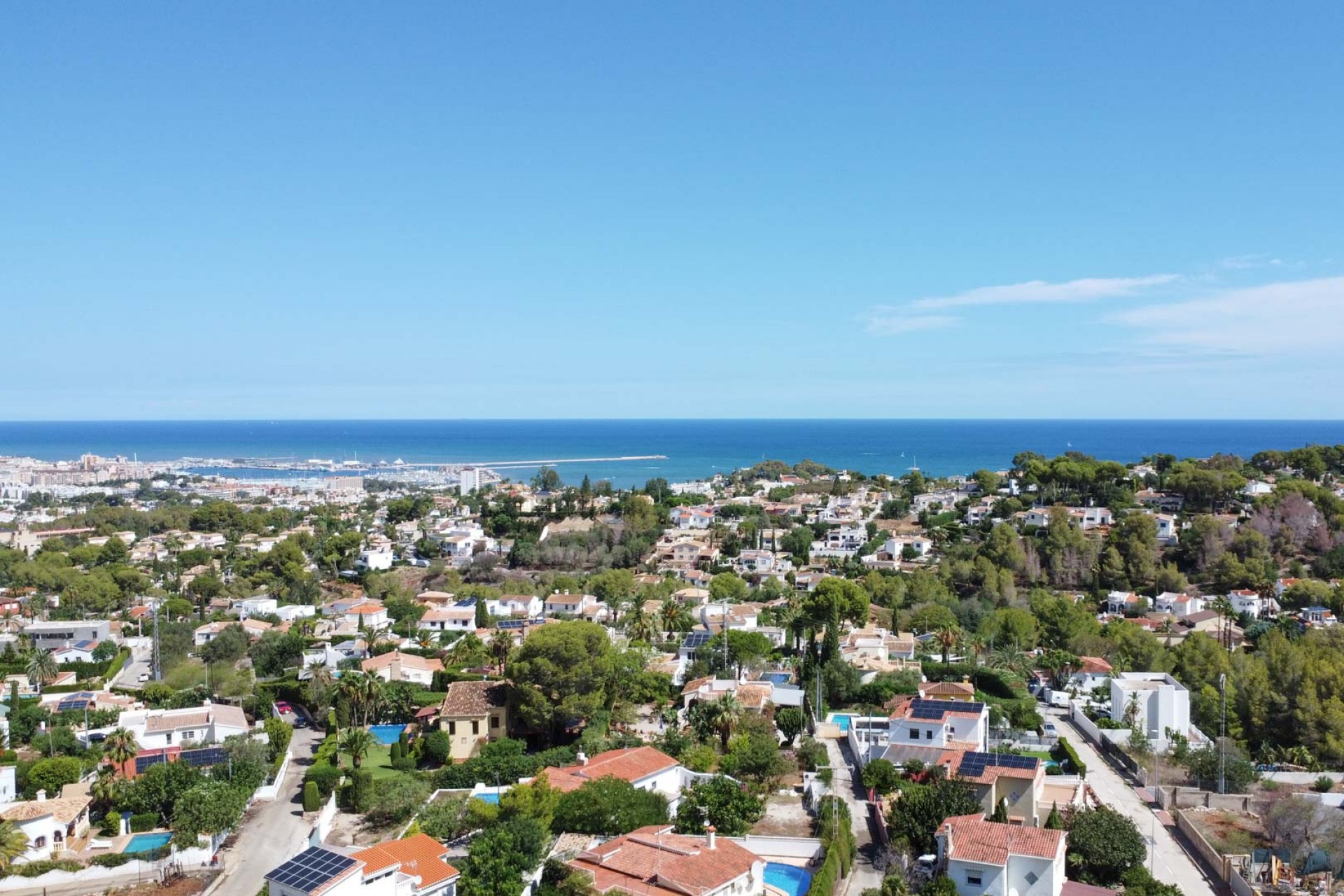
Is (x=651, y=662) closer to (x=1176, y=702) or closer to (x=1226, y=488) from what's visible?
(x=1176, y=702)

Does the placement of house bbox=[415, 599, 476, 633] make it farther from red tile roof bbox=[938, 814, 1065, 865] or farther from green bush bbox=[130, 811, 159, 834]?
red tile roof bbox=[938, 814, 1065, 865]

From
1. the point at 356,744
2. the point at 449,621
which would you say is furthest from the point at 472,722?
the point at 449,621

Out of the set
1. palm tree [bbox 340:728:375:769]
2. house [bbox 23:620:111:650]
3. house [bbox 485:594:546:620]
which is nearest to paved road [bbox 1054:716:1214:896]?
palm tree [bbox 340:728:375:769]

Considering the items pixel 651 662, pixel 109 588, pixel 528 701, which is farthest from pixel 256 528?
pixel 528 701

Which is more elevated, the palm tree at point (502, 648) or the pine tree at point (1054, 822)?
the palm tree at point (502, 648)

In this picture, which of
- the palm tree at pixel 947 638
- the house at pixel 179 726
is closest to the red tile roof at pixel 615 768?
the house at pixel 179 726

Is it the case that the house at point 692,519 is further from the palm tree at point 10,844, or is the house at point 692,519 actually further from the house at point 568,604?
the palm tree at point 10,844
